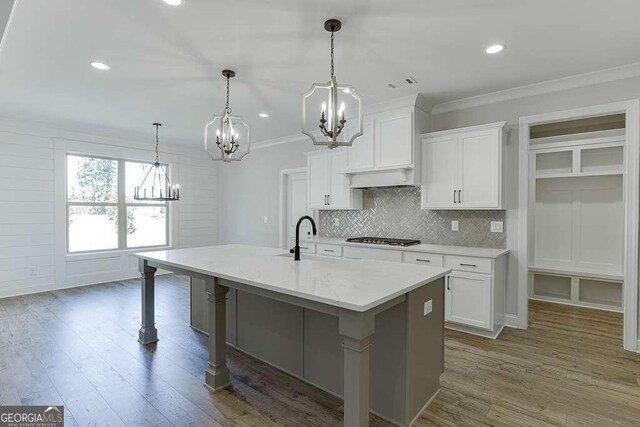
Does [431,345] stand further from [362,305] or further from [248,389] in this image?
[248,389]

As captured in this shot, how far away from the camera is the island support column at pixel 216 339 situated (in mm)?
2422

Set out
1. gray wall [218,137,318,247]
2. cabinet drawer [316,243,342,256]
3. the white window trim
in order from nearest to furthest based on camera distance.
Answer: cabinet drawer [316,243,342,256] < the white window trim < gray wall [218,137,318,247]

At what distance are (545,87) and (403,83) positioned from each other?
1.46m

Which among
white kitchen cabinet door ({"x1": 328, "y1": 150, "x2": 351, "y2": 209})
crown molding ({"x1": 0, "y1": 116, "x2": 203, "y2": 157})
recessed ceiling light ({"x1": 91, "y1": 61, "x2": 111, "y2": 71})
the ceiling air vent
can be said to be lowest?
white kitchen cabinet door ({"x1": 328, "y1": 150, "x2": 351, "y2": 209})

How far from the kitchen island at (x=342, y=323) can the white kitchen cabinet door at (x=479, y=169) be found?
1588 mm

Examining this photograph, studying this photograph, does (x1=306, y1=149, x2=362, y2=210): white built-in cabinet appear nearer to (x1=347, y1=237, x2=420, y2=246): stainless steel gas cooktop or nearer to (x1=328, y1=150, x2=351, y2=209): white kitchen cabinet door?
(x1=328, y1=150, x2=351, y2=209): white kitchen cabinet door

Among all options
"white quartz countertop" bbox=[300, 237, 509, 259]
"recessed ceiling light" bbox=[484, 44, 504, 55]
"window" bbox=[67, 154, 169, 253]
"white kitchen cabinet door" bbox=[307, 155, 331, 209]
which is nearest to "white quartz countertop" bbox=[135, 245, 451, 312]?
"white quartz countertop" bbox=[300, 237, 509, 259]

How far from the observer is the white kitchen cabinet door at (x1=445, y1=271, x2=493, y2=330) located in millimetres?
3309

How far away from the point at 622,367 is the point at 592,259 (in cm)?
204

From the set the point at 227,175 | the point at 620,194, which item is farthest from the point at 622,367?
the point at 227,175

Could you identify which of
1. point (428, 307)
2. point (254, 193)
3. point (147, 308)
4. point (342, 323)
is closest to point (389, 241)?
point (428, 307)

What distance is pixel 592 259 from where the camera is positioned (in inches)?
172

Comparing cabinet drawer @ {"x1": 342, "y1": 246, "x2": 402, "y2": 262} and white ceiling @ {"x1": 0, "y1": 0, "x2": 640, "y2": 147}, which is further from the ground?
white ceiling @ {"x1": 0, "y1": 0, "x2": 640, "y2": 147}

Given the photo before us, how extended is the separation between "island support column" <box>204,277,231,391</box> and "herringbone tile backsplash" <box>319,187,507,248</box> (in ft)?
9.07
